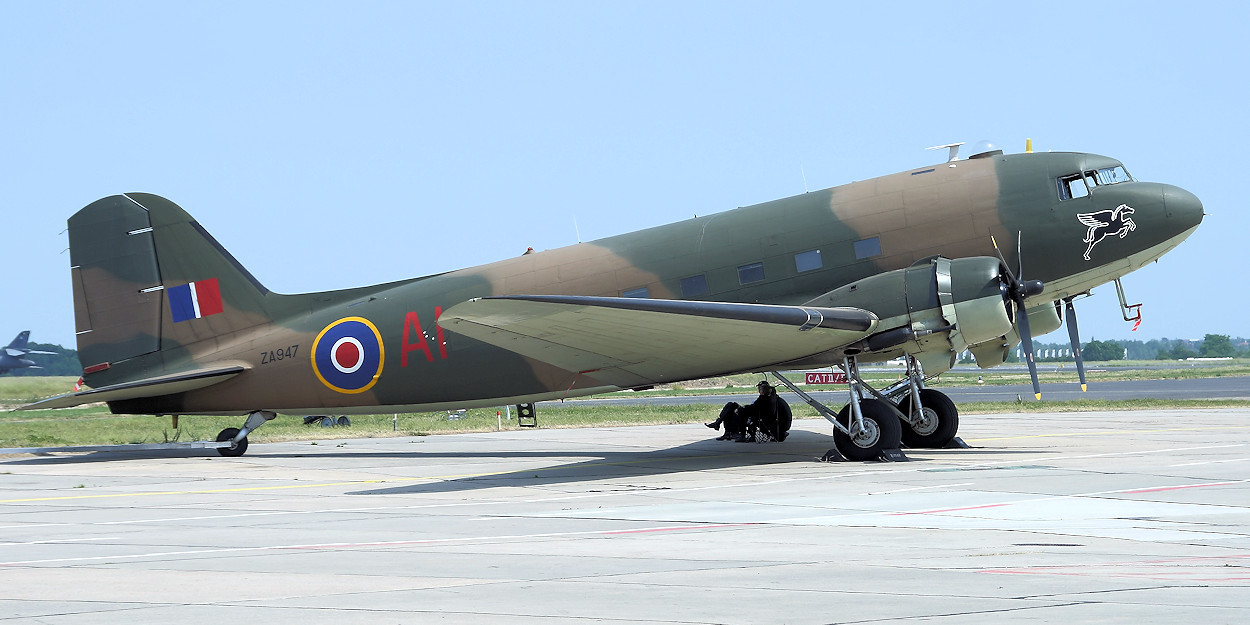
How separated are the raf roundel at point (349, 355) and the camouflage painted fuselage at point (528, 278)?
3cm

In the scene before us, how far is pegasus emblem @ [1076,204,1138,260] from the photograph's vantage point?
1625 centimetres

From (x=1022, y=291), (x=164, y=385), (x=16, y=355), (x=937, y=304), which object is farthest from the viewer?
(x=16, y=355)

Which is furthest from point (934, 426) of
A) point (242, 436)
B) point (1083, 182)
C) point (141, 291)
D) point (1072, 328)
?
point (141, 291)

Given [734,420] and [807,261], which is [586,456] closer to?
[734,420]

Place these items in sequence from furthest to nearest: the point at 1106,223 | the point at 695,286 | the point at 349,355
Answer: the point at 349,355
the point at 695,286
the point at 1106,223

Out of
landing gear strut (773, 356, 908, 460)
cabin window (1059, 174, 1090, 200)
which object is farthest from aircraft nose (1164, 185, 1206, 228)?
landing gear strut (773, 356, 908, 460)

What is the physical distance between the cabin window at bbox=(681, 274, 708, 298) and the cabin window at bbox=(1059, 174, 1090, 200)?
18.8 feet

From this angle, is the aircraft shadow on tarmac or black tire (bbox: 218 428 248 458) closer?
the aircraft shadow on tarmac

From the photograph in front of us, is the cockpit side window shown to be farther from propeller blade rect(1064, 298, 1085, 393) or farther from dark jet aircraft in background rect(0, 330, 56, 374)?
dark jet aircraft in background rect(0, 330, 56, 374)

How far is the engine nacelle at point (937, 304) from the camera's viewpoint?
617 inches

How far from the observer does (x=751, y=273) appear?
688 inches

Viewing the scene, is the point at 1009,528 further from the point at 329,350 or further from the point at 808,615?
the point at 329,350

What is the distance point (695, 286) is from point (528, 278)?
126 inches

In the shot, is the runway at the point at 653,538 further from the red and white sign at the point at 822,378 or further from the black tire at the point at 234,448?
the red and white sign at the point at 822,378
